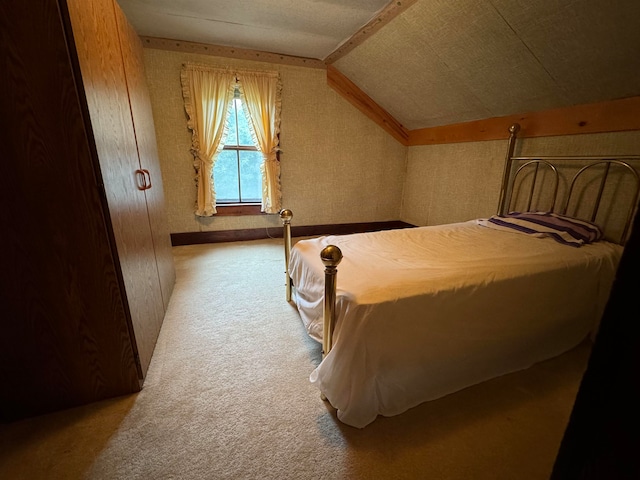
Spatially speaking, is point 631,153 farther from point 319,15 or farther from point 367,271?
point 319,15

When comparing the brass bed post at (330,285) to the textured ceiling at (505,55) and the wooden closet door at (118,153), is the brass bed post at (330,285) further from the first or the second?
the textured ceiling at (505,55)

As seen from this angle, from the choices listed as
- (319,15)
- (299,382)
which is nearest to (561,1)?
(319,15)

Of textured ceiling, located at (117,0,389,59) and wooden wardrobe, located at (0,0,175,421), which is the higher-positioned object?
textured ceiling, located at (117,0,389,59)

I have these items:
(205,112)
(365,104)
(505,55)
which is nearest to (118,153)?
(205,112)

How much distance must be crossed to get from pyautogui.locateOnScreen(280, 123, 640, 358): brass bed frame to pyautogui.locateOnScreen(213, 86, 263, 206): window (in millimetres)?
1823

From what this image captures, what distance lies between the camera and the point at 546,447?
116cm

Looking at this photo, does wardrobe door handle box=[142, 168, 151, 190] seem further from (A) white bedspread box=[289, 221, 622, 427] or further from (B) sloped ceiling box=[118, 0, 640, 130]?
(B) sloped ceiling box=[118, 0, 640, 130]

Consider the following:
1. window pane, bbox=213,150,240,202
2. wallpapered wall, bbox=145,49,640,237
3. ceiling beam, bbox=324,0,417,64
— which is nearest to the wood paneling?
ceiling beam, bbox=324,0,417,64

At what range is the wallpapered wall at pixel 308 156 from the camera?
3.19m

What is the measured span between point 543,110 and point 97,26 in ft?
10.6

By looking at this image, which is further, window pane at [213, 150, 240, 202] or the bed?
window pane at [213, 150, 240, 202]

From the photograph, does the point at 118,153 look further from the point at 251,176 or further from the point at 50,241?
the point at 251,176

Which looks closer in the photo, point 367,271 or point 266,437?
point 266,437

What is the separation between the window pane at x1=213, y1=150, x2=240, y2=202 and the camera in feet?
11.9
